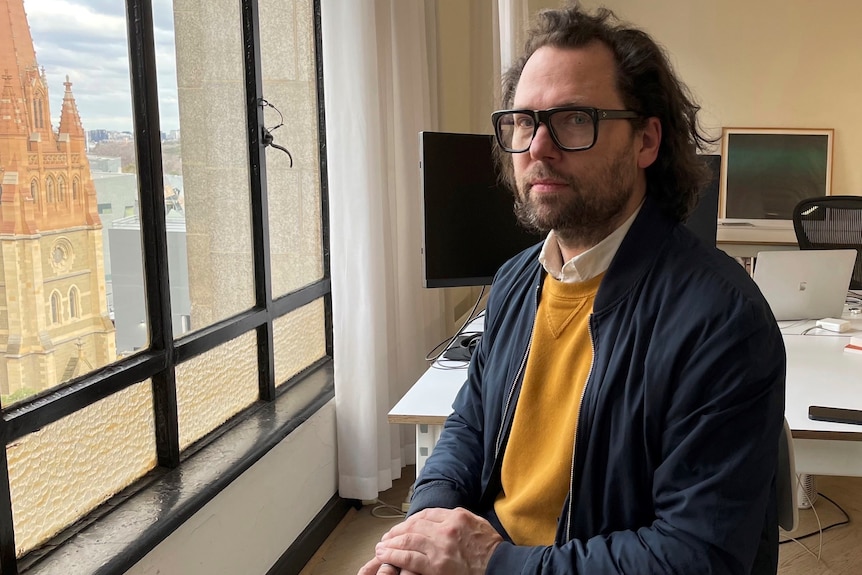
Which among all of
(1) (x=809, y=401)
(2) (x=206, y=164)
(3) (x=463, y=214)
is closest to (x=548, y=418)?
(1) (x=809, y=401)

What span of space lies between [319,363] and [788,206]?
135 inches

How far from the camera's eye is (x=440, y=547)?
3.70 ft

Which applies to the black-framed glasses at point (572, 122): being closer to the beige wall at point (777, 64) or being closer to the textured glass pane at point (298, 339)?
the textured glass pane at point (298, 339)

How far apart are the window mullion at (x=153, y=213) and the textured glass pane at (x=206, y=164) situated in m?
0.18

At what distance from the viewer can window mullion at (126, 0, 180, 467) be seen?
1.73 meters

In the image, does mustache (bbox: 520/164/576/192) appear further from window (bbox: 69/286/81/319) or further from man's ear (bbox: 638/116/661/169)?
window (bbox: 69/286/81/319)

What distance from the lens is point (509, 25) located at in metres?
3.34

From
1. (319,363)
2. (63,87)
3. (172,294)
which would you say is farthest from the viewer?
(319,363)

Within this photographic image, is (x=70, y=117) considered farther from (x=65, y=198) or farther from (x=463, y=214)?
(x=463, y=214)

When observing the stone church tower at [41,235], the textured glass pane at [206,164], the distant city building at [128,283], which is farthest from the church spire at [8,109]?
the textured glass pane at [206,164]

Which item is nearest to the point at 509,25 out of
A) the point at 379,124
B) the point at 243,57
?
the point at 379,124

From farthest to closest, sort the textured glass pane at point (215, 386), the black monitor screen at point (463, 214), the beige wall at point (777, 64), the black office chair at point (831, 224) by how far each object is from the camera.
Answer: the beige wall at point (777, 64), the black office chair at point (831, 224), the black monitor screen at point (463, 214), the textured glass pane at point (215, 386)

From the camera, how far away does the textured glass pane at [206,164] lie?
6.61 ft

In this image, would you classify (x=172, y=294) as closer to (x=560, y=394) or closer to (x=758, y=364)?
(x=560, y=394)
